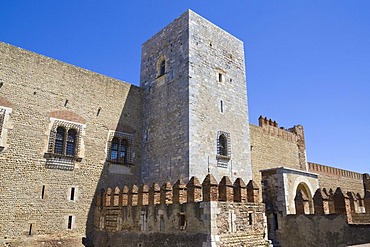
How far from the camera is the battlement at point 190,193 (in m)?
8.57

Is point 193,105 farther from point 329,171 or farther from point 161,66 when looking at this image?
point 329,171

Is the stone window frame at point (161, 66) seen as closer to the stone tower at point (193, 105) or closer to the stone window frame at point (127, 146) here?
the stone tower at point (193, 105)

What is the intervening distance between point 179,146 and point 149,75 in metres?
4.42

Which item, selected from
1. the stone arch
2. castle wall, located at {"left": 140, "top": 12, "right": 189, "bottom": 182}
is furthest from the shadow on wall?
the stone arch

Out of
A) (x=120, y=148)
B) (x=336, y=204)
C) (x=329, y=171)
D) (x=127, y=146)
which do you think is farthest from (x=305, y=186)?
(x=329, y=171)

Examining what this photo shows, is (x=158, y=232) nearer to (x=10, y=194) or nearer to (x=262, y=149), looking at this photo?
(x=10, y=194)

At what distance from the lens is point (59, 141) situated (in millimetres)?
11602

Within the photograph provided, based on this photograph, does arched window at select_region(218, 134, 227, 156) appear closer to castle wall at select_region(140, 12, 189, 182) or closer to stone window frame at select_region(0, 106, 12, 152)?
castle wall at select_region(140, 12, 189, 182)

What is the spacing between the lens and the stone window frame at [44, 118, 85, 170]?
11.1m

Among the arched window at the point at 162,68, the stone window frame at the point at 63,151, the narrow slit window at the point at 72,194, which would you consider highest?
the arched window at the point at 162,68

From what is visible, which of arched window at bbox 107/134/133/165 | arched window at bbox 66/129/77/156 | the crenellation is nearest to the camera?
the crenellation

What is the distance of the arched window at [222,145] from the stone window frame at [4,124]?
7.63 metres

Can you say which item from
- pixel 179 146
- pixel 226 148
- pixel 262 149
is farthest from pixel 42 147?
pixel 262 149

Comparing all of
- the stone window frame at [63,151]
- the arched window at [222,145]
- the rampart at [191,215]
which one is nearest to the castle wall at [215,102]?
the arched window at [222,145]
